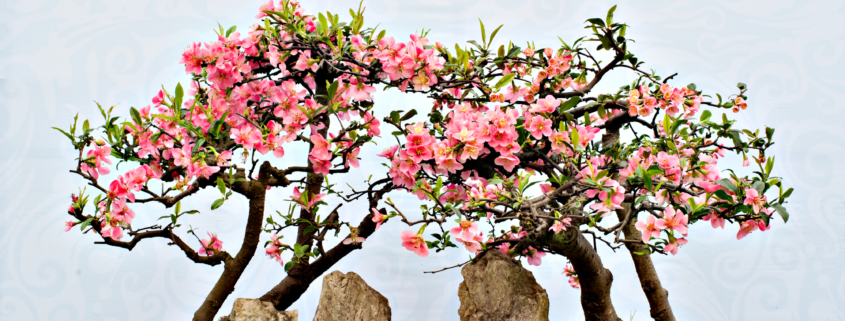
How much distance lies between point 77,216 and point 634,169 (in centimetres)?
163

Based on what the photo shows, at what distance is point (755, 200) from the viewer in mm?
1297

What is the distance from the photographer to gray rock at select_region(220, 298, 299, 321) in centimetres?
187

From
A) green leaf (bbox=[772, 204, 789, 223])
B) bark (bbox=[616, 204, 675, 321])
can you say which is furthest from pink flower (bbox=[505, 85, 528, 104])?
green leaf (bbox=[772, 204, 789, 223])

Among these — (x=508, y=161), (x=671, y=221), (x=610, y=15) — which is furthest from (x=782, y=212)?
(x=610, y=15)

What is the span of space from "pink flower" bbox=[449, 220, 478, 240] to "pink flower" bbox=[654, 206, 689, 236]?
467 mm

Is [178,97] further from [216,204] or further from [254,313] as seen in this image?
[254,313]

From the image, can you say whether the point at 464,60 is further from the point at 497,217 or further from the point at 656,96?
the point at 656,96

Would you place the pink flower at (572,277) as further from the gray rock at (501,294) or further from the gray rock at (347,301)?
the gray rock at (347,301)

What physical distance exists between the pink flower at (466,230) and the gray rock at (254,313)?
85cm

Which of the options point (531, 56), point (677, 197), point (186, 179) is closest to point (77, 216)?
point (186, 179)

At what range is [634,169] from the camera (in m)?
1.53

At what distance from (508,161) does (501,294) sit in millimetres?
574

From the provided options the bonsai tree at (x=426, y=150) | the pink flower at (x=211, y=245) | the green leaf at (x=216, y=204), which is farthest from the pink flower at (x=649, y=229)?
the pink flower at (x=211, y=245)

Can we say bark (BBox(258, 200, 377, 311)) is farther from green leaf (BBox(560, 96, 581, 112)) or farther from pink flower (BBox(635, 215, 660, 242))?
pink flower (BBox(635, 215, 660, 242))
